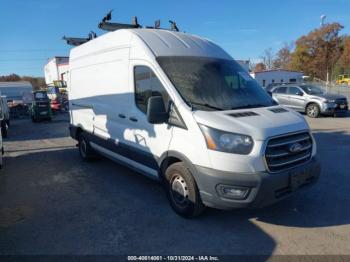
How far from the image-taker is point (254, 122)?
3.87 m

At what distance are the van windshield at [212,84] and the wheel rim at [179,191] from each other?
1.07 meters

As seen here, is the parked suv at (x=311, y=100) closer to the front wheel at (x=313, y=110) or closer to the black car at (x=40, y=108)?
the front wheel at (x=313, y=110)

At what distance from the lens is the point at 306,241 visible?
3738 mm

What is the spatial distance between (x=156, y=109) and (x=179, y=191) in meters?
1.21

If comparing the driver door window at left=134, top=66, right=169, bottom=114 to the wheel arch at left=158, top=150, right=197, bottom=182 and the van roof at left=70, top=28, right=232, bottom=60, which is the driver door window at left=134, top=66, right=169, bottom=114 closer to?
the van roof at left=70, top=28, right=232, bottom=60

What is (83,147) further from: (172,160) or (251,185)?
(251,185)

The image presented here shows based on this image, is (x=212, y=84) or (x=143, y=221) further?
(x=212, y=84)

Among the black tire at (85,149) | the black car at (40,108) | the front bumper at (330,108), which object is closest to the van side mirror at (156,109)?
the black tire at (85,149)

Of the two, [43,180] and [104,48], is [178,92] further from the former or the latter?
A: [43,180]

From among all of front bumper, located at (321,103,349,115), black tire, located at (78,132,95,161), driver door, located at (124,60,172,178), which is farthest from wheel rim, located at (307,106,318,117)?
driver door, located at (124,60,172,178)

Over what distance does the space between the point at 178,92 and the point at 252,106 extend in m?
1.12

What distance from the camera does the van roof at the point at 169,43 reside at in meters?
4.90

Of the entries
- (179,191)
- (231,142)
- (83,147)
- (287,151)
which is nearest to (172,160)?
(179,191)

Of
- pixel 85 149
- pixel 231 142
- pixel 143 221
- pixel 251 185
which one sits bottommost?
pixel 143 221
